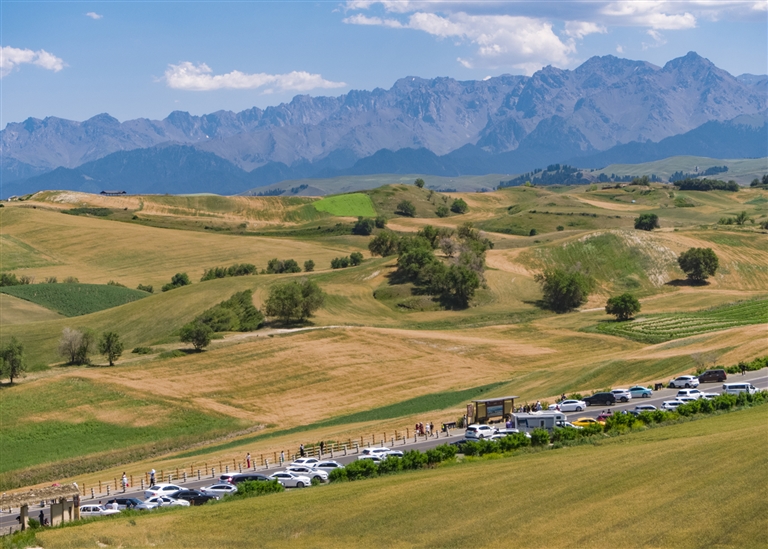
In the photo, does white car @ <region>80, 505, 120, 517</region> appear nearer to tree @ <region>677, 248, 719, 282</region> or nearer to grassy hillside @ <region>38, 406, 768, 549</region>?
grassy hillside @ <region>38, 406, 768, 549</region>

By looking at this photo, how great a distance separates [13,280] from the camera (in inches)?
6393

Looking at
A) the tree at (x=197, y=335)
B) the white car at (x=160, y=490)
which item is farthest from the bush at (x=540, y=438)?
the tree at (x=197, y=335)

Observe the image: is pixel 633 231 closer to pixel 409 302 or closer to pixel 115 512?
pixel 409 302

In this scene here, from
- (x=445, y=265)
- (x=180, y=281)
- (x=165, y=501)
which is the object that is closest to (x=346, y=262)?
(x=445, y=265)

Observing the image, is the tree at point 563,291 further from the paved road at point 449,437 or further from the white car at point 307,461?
the white car at point 307,461

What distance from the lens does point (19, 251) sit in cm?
18975

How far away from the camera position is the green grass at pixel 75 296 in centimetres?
14200

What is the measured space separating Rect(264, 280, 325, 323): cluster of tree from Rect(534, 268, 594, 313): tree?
121 feet

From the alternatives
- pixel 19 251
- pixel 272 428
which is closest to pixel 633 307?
pixel 272 428

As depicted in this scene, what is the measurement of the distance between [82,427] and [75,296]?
73105 millimetres

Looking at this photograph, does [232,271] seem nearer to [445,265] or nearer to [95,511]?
[445,265]

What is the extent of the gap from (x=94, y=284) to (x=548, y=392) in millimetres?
101584

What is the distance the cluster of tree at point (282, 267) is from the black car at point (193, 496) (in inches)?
4336

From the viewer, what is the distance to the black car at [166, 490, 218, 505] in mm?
48844
